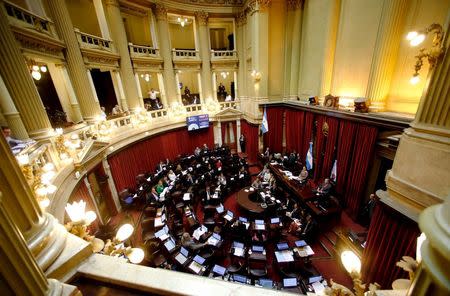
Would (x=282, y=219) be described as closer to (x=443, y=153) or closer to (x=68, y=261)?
(x=443, y=153)

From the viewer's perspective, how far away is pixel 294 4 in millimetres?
10234

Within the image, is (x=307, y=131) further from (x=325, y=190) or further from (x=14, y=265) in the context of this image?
(x=14, y=265)

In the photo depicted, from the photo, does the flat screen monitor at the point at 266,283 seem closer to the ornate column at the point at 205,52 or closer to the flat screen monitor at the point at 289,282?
the flat screen monitor at the point at 289,282

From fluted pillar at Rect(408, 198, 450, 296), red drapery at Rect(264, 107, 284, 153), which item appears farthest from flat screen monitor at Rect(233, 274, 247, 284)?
red drapery at Rect(264, 107, 284, 153)

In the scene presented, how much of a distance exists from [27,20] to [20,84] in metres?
2.65

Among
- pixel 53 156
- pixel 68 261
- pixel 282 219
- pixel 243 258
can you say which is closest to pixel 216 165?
pixel 282 219

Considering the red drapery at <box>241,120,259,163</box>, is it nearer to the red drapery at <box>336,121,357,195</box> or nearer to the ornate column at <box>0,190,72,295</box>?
the red drapery at <box>336,121,357,195</box>

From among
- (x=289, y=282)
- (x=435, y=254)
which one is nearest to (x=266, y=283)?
(x=289, y=282)

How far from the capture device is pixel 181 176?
9.59 metres

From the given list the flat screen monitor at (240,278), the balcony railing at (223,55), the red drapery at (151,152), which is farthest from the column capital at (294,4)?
the flat screen monitor at (240,278)

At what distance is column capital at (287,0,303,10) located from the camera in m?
10.1

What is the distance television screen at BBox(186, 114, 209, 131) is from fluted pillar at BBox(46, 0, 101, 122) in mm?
5734

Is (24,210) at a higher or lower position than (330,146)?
higher

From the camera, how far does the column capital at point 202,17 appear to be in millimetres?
12273
